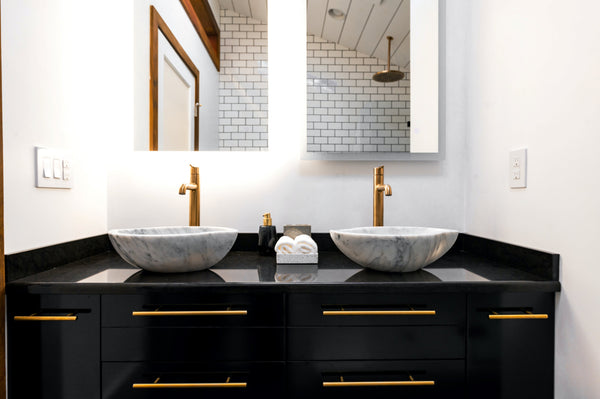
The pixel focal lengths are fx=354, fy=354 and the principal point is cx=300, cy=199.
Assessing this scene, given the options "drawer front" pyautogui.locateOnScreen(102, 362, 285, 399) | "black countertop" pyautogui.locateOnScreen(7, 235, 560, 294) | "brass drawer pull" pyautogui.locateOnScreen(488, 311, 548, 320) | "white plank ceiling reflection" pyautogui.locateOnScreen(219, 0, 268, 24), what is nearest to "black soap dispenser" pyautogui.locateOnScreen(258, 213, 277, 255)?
"black countertop" pyautogui.locateOnScreen(7, 235, 560, 294)

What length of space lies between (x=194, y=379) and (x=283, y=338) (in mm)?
250

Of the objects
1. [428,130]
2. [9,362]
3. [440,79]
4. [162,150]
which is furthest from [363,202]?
[9,362]

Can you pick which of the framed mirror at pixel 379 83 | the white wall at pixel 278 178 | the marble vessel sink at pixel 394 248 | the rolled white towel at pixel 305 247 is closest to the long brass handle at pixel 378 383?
the marble vessel sink at pixel 394 248

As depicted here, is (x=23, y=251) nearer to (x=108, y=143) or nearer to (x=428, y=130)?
(x=108, y=143)

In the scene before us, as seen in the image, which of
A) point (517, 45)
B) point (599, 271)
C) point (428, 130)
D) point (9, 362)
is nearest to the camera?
point (599, 271)

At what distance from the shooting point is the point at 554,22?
0.91m

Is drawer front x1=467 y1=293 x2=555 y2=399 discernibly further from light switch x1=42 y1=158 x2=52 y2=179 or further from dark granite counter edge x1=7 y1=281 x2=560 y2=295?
light switch x1=42 y1=158 x2=52 y2=179

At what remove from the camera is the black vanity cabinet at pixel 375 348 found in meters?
0.90

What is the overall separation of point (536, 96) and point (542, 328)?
0.62 meters

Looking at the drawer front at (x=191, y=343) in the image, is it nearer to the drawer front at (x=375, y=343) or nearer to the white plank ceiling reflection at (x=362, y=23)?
the drawer front at (x=375, y=343)

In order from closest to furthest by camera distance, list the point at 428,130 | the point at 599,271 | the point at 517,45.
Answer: the point at 599,271, the point at 517,45, the point at 428,130

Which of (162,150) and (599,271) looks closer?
(599,271)

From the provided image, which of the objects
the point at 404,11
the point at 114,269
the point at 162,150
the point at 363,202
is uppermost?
the point at 404,11

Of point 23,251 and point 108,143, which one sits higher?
point 108,143
